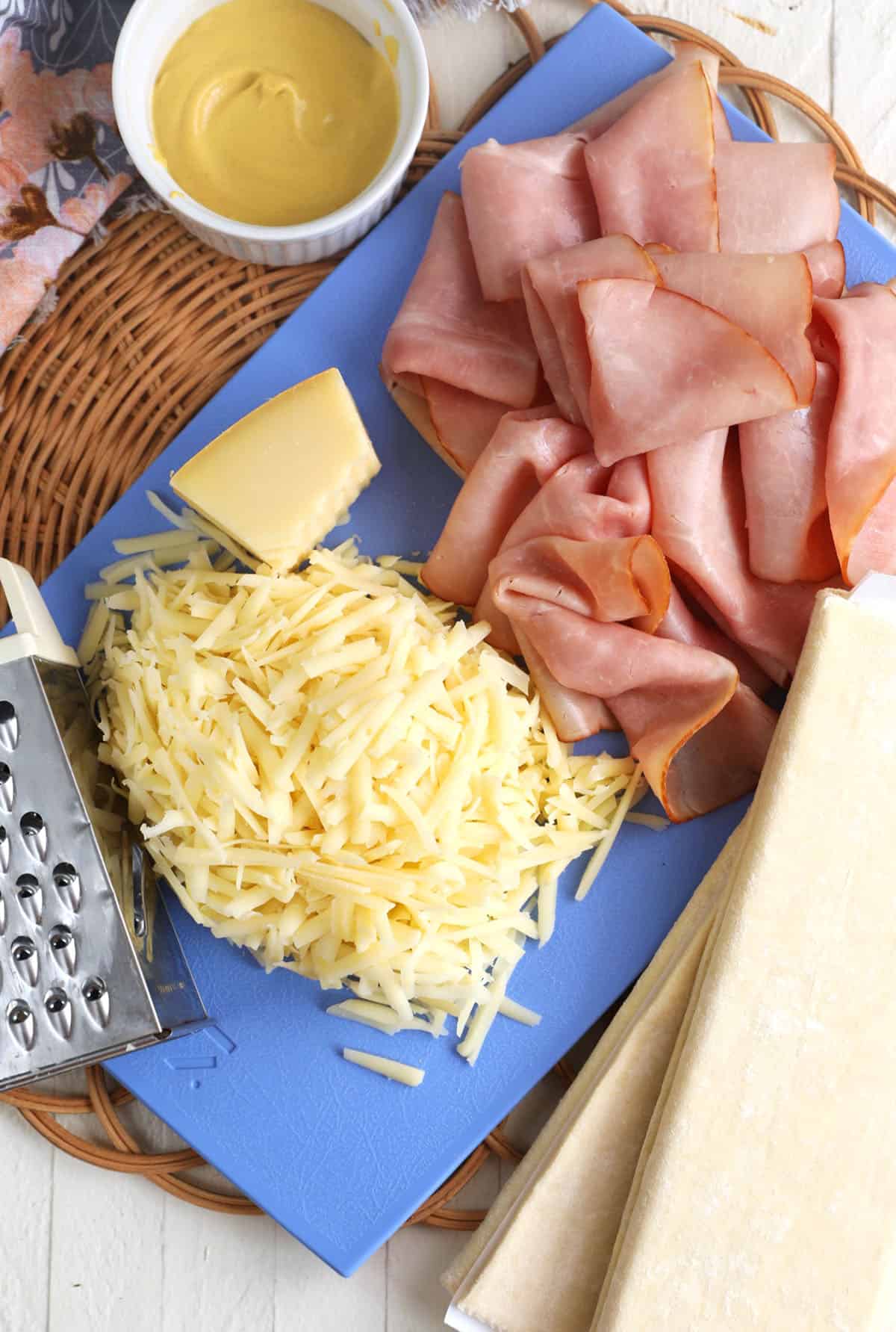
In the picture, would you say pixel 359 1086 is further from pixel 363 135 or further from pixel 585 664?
pixel 363 135

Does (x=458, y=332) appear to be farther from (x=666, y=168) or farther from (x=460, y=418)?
(x=666, y=168)

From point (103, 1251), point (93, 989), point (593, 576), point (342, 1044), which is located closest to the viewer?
point (93, 989)

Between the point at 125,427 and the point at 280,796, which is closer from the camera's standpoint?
the point at 280,796

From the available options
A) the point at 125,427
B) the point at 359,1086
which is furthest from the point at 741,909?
the point at 125,427

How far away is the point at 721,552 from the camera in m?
1.49

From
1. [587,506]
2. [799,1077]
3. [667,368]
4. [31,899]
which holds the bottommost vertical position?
[799,1077]

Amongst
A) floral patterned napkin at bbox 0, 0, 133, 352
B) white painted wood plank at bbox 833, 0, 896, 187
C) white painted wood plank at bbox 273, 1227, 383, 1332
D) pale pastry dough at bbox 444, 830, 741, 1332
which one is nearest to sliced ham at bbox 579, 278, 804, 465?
white painted wood plank at bbox 833, 0, 896, 187

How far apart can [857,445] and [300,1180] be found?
3.99 ft

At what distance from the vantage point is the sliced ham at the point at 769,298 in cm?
140

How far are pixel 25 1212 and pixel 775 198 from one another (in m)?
1.79

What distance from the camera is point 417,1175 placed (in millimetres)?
1502

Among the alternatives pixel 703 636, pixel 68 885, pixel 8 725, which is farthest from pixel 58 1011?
pixel 703 636

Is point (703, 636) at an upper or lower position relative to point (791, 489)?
lower

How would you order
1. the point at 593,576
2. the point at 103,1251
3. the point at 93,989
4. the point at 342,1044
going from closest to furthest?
the point at 93,989 → the point at 593,576 → the point at 342,1044 → the point at 103,1251
